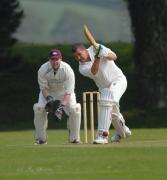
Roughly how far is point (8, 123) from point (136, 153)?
18.6m

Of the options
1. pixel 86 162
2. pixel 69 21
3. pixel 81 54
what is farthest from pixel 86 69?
pixel 69 21

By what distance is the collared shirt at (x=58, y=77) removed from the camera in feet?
57.8

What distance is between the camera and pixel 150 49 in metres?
30.8

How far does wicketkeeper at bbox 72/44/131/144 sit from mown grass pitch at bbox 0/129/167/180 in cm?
68

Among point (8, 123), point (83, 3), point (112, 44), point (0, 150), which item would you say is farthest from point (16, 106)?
point (83, 3)

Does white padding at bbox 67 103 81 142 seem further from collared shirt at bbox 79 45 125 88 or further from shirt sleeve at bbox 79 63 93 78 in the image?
shirt sleeve at bbox 79 63 93 78

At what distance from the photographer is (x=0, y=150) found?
48.8 ft

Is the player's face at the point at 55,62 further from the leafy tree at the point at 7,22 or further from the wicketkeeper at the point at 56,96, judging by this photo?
the leafy tree at the point at 7,22

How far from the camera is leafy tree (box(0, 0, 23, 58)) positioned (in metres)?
35.6

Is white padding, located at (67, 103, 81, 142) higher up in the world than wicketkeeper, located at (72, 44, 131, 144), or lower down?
lower down

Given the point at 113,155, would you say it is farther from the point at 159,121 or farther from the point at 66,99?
the point at 159,121

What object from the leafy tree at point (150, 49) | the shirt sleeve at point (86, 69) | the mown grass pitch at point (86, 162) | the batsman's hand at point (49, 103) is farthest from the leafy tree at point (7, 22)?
the mown grass pitch at point (86, 162)

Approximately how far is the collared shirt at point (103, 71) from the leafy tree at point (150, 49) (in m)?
14.5

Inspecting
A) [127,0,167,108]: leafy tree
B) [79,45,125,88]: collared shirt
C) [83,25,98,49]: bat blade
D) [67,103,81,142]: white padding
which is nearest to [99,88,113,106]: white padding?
[79,45,125,88]: collared shirt
